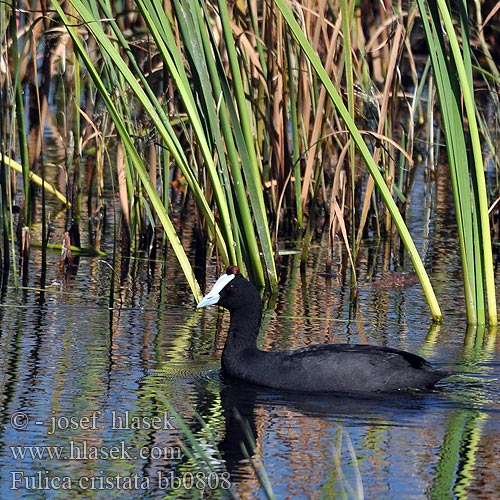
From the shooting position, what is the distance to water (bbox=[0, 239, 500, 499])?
4512 mm

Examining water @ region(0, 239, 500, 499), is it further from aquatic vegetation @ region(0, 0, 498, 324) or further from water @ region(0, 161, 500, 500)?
aquatic vegetation @ region(0, 0, 498, 324)

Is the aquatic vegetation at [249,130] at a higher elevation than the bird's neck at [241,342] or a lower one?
higher

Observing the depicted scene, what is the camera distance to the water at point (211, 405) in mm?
4512

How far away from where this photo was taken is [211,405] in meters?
5.61

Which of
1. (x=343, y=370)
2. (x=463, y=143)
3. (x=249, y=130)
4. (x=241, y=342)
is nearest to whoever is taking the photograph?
(x=343, y=370)

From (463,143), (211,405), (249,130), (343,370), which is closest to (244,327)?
(343,370)

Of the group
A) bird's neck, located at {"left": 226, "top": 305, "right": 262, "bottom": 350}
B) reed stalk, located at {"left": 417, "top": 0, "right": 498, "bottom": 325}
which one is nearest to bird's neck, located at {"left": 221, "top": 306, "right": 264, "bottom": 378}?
bird's neck, located at {"left": 226, "top": 305, "right": 262, "bottom": 350}

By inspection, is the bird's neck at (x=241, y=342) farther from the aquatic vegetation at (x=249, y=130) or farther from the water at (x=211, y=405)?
the aquatic vegetation at (x=249, y=130)

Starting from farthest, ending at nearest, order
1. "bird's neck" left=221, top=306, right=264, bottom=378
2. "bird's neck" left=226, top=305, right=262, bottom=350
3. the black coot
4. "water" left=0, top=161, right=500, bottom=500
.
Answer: "bird's neck" left=226, top=305, right=262, bottom=350, "bird's neck" left=221, top=306, right=264, bottom=378, the black coot, "water" left=0, top=161, right=500, bottom=500

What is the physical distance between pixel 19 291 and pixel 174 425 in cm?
254

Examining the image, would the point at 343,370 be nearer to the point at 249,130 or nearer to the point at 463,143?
the point at 463,143

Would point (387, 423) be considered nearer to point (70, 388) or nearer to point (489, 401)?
point (489, 401)

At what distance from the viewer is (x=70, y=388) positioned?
562 centimetres

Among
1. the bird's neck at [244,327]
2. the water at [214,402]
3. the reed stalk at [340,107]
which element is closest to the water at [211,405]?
the water at [214,402]
